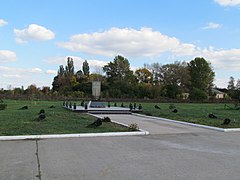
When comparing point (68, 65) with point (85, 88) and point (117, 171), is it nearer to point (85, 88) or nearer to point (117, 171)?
point (85, 88)

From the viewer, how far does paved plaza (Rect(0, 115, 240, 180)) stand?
488 centimetres

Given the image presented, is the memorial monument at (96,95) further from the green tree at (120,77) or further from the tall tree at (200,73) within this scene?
the tall tree at (200,73)

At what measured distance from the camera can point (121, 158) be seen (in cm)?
618

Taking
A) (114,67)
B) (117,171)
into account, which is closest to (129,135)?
(117,171)

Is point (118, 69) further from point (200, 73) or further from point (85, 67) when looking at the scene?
point (85, 67)

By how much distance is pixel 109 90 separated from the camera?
→ 1850 inches

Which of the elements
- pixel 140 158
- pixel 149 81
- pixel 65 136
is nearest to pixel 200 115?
pixel 65 136

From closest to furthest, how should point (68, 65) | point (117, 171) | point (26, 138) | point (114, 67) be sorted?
point (117, 171) → point (26, 138) → point (114, 67) → point (68, 65)

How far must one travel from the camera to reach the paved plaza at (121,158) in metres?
4.88

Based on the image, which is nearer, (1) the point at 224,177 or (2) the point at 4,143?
(1) the point at 224,177

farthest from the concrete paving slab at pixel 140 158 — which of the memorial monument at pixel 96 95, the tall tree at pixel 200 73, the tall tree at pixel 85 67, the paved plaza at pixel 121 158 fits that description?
the tall tree at pixel 85 67

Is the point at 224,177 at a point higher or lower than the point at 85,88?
lower

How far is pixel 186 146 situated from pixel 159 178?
10.9ft

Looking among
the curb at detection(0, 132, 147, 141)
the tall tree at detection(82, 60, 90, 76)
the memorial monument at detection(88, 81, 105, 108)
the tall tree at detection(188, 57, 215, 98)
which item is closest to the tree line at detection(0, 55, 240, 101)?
the tall tree at detection(188, 57, 215, 98)
